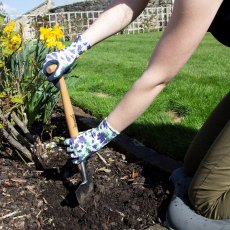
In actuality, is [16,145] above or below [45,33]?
below

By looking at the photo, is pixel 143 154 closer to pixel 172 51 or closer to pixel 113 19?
pixel 113 19

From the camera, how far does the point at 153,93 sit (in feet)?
5.54

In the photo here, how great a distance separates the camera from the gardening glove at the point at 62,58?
73.9 inches

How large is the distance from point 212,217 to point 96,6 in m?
19.6

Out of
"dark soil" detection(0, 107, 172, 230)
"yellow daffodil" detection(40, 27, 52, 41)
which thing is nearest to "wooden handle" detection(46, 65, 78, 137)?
"dark soil" detection(0, 107, 172, 230)

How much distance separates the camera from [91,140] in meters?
1.81

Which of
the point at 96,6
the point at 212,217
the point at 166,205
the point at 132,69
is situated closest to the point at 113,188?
the point at 166,205

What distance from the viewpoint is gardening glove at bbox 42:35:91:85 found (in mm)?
1876

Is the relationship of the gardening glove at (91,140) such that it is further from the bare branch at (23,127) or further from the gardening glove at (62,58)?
the bare branch at (23,127)

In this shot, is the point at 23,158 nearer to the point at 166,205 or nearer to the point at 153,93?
the point at 166,205

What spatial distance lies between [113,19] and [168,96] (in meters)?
1.77

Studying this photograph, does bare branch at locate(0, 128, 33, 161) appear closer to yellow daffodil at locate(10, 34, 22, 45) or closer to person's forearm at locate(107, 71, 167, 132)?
yellow daffodil at locate(10, 34, 22, 45)

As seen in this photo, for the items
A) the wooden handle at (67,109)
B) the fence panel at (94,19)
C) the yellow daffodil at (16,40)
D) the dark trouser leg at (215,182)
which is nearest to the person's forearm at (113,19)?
the wooden handle at (67,109)

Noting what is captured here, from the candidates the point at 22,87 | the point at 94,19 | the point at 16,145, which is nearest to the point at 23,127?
the point at 16,145
